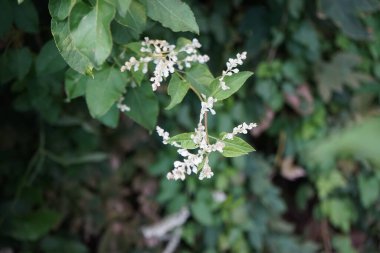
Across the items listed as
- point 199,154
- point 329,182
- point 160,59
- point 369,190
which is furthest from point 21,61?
point 369,190

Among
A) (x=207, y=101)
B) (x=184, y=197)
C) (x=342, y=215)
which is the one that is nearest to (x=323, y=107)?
(x=342, y=215)

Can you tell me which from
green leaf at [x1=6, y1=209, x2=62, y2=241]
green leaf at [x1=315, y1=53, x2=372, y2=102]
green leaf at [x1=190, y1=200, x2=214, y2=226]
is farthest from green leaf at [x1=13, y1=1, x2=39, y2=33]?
green leaf at [x1=315, y1=53, x2=372, y2=102]

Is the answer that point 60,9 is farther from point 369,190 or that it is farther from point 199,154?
point 369,190

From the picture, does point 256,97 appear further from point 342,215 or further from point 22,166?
point 22,166

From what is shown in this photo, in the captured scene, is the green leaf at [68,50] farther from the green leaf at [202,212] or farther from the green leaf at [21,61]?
the green leaf at [202,212]

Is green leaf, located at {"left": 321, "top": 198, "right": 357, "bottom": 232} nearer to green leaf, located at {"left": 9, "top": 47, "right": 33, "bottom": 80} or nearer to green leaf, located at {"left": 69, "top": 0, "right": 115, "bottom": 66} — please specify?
green leaf, located at {"left": 9, "top": 47, "right": 33, "bottom": 80}
